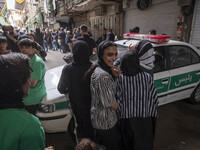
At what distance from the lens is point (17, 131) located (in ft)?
2.65

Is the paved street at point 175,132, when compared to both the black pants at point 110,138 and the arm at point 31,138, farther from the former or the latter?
the arm at point 31,138

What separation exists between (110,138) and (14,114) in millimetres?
1061

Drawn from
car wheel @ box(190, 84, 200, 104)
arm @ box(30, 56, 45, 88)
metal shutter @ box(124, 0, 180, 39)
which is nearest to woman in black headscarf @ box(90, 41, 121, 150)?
arm @ box(30, 56, 45, 88)

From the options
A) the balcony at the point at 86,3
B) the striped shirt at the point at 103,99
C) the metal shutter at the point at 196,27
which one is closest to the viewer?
the striped shirt at the point at 103,99

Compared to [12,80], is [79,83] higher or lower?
lower

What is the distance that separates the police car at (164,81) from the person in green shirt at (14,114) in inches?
57.8

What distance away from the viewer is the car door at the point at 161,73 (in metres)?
2.80

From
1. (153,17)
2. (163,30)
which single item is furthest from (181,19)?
(153,17)

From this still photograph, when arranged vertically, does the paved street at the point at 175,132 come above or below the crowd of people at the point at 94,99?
below

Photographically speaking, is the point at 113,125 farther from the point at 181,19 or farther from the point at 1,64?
the point at 181,19

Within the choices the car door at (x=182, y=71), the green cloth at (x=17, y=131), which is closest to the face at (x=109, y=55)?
the green cloth at (x=17, y=131)

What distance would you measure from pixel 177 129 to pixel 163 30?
624cm

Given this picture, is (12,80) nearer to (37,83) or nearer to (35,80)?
(35,80)

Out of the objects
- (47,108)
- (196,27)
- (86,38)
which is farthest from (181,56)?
(196,27)
